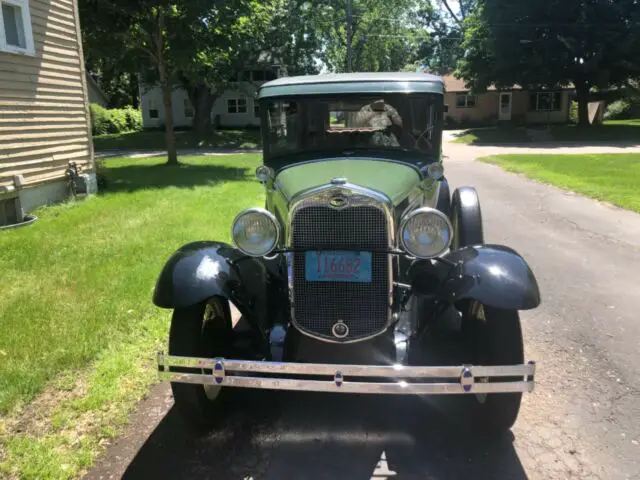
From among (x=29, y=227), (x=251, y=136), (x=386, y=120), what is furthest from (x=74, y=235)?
(x=251, y=136)

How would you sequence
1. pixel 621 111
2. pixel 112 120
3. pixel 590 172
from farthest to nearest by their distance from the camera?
pixel 621 111 < pixel 112 120 < pixel 590 172

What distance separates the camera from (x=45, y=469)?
2922mm

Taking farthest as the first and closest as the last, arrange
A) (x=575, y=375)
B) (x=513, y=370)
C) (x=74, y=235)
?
(x=74, y=235) → (x=575, y=375) → (x=513, y=370)

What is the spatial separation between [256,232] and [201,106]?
3187cm

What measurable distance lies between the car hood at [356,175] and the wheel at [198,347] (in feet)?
2.84

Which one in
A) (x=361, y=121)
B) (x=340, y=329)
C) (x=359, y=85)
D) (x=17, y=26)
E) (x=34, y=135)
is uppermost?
(x=17, y=26)

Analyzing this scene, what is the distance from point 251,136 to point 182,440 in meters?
31.5

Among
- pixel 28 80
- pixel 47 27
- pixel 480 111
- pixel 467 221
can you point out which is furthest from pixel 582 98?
pixel 467 221

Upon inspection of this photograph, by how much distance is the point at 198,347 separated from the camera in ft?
10.6

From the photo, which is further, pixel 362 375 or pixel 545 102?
pixel 545 102

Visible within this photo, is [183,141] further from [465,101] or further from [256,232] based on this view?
[256,232]

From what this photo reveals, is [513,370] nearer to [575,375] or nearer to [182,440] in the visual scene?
[575,375]

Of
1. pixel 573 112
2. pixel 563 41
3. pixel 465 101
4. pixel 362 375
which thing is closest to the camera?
pixel 362 375

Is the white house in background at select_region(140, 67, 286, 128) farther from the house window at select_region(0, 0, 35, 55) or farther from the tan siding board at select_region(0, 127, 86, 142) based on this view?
the house window at select_region(0, 0, 35, 55)
